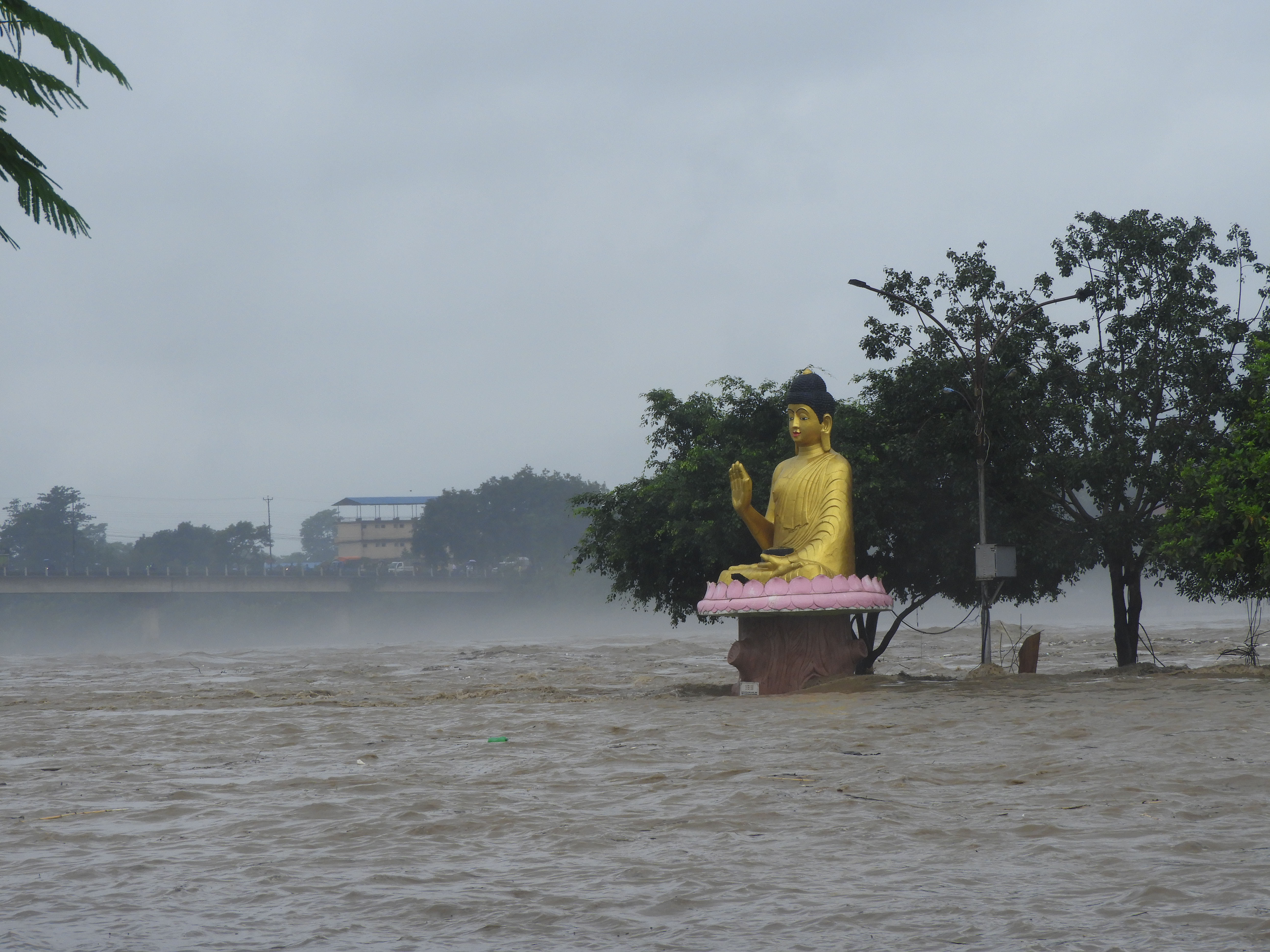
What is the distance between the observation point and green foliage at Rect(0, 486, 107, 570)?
89438 mm

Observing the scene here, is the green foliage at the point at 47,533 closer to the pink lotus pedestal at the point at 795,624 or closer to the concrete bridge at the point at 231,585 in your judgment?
the concrete bridge at the point at 231,585

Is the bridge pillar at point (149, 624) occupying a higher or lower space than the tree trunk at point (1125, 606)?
lower

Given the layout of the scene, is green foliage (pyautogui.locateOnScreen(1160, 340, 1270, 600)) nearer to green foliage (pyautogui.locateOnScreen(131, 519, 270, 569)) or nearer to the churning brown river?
the churning brown river

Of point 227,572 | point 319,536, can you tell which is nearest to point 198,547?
point 227,572

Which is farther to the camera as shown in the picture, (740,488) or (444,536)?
(444,536)

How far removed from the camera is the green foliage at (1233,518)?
52.3ft

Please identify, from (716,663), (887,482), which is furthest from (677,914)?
(716,663)

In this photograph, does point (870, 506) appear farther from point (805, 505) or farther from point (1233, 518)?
point (1233, 518)

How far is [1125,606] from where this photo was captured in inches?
835

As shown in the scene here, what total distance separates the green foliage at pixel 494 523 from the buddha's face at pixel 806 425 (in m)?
71.7

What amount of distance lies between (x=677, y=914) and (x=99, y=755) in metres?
8.00

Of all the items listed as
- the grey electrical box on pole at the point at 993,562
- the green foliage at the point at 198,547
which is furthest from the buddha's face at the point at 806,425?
the green foliage at the point at 198,547

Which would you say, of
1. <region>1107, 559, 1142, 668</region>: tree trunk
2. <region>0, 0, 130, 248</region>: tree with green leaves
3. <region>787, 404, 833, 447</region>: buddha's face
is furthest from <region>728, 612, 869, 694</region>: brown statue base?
<region>0, 0, 130, 248</region>: tree with green leaves

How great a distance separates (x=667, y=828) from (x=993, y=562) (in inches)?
457
